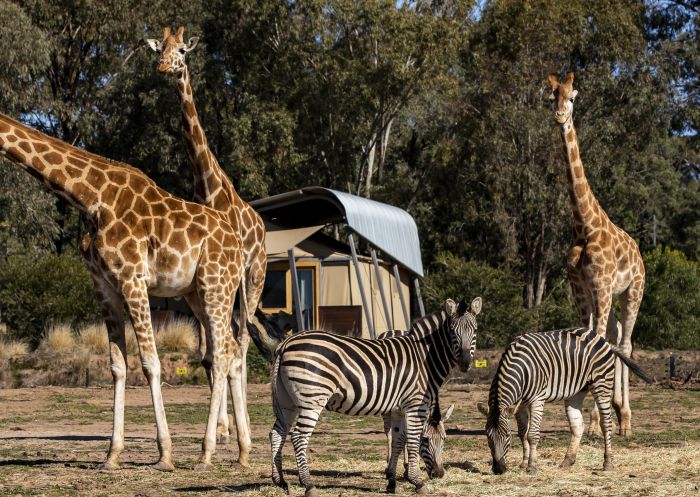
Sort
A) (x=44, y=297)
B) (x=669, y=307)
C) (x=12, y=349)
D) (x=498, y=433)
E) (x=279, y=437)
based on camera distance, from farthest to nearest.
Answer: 1. (x=669, y=307)
2. (x=44, y=297)
3. (x=12, y=349)
4. (x=498, y=433)
5. (x=279, y=437)

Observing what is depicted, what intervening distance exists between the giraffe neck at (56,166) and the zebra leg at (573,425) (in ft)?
17.8

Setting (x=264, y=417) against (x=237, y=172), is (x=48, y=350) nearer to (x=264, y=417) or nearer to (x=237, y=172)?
(x=264, y=417)

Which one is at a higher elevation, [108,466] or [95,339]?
[95,339]

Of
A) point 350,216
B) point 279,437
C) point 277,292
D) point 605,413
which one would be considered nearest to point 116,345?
point 279,437

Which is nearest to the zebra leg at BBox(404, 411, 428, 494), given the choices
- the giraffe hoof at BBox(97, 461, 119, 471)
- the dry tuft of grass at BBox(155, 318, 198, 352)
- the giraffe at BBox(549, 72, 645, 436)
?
the giraffe hoof at BBox(97, 461, 119, 471)

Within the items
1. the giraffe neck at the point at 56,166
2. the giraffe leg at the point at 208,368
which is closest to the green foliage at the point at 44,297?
the giraffe leg at the point at 208,368

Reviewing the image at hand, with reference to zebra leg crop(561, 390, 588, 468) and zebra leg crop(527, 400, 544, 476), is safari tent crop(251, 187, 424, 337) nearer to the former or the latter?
zebra leg crop(561, 390, 588, 468)

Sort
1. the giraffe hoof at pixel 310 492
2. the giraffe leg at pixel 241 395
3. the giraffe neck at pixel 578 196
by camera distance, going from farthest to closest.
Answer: the giraffe neck at pixel 578 196, the giraffe leg at pixel 241 395, the giraffe hoof at pixel 310 492

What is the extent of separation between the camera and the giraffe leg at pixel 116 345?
11531mm

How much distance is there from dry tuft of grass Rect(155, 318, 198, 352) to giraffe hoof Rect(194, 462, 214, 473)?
1480 centimetres

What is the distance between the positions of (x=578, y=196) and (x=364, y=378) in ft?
23.2

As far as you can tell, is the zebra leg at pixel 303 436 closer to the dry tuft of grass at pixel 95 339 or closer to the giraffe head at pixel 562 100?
the giraffe head at pixel 562 100

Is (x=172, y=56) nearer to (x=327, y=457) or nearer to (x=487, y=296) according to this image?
(x=327, y=457)

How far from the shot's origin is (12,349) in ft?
86.9
